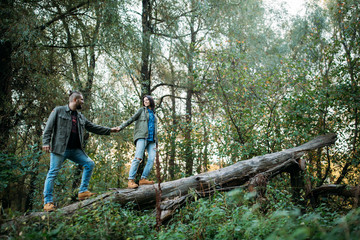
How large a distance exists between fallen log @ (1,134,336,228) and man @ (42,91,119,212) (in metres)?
0.40

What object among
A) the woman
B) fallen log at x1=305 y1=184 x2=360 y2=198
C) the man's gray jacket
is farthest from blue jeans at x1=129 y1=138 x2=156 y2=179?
fallen log at x1=305 y1=184 x2=360 y2=198

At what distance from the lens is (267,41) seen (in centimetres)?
1230

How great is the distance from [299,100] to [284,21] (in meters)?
7.50

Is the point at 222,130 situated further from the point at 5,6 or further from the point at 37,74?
the point at 5,6

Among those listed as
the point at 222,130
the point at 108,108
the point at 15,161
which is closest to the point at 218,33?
the point at 222,130

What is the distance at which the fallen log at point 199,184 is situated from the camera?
3826 mm

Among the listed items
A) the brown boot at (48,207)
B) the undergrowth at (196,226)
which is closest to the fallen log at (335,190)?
the undergrowth at (196,226)

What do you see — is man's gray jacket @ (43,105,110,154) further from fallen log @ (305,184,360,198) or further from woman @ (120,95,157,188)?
fallen log @ (305,184,360,198)

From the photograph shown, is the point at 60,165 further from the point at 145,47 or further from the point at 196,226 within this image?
the point at 145,47

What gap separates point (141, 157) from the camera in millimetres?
4582

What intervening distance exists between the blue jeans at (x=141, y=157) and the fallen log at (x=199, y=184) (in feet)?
1.10

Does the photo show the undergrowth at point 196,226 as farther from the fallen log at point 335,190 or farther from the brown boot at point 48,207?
the fallen log at point 335,190

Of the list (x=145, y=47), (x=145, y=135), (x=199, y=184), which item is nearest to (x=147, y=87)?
(x=145, y=47)

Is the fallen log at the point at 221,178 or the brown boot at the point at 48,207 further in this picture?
the fallen log at the point at 221,178
